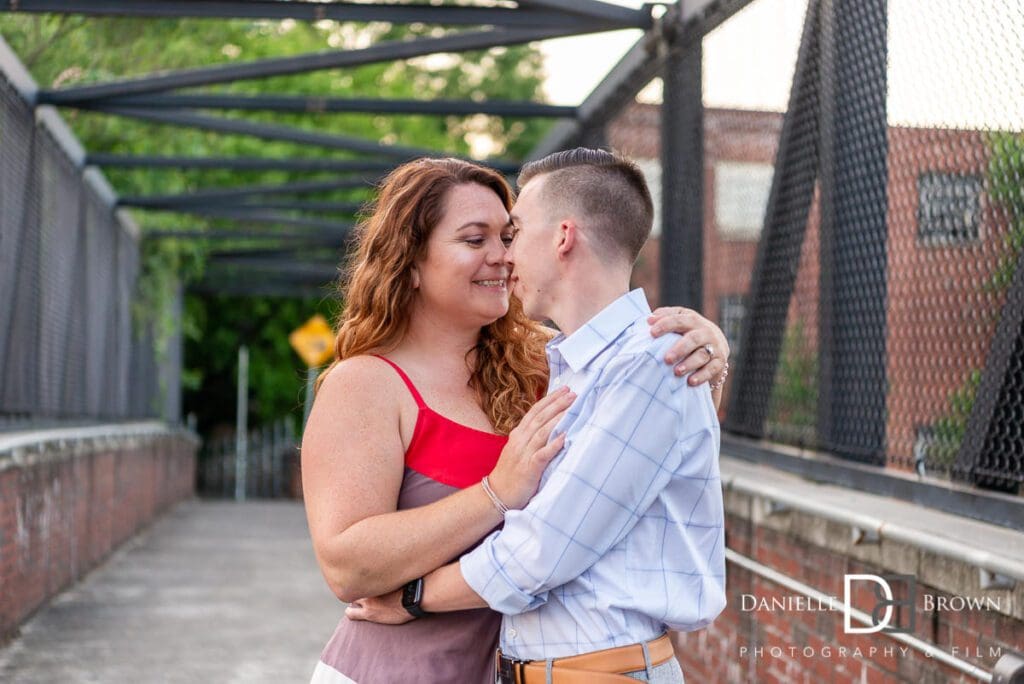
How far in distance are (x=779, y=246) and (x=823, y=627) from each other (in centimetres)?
214

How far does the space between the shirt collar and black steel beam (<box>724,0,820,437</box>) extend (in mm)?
3355

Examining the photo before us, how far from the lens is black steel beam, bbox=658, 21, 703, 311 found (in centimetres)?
758

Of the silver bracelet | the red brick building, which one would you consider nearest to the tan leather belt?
the silver bracelet

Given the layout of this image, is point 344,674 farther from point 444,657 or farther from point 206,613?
point 206,613

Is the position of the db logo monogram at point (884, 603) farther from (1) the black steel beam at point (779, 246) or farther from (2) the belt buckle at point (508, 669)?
(1) the black steel beam at point (779, 246)

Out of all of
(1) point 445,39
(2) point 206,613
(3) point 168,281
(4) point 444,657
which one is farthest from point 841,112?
(3) point 168,281

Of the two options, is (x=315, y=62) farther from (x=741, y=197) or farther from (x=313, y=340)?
(x=313, y=340)

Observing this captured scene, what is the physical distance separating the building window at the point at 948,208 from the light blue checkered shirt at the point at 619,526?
84.5 inches

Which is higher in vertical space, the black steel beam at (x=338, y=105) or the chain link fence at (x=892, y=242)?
the black steel beam at (x=338, y=105)

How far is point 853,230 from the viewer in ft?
17.6

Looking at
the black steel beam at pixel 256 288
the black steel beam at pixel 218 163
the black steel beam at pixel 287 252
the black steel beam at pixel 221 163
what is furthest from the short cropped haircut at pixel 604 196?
the black steel beam at pixel 256 288

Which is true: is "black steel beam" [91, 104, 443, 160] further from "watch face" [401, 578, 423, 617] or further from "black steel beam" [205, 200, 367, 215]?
"watch face" [401, 578, 423, 617]

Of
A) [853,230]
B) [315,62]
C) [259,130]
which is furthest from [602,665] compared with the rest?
[259,130]

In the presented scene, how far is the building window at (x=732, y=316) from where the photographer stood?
7.02 metres
